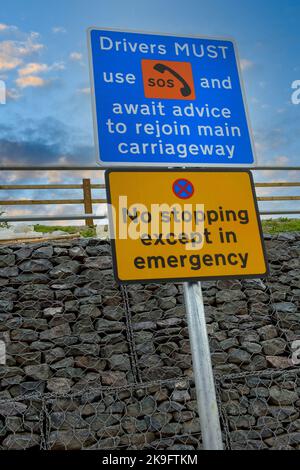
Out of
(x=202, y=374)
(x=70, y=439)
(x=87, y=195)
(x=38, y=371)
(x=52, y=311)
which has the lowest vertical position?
(x=202, y=374)

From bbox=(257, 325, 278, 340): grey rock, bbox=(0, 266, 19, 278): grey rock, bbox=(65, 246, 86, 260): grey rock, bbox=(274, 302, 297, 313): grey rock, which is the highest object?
bbox=(65, 246, 86, 260): grey rock

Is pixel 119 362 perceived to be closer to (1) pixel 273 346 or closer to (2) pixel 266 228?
(1) pixel 273 346

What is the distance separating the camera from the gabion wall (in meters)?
4.15

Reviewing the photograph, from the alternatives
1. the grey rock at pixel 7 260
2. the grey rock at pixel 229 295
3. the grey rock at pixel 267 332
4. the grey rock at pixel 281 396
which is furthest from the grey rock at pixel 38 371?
the grey rock at pixel 267 332

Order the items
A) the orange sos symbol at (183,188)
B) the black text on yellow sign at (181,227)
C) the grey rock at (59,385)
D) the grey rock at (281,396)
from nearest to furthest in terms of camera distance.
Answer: the black text on yellow sign at (181,227) → the orange sos symbol at (183,188) → the grey rock at (59,385) → the grey rock at (281,396)

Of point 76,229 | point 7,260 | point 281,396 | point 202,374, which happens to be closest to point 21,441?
point 7,260

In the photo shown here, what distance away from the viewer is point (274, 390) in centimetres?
473

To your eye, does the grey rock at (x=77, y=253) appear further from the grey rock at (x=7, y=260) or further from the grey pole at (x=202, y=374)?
the grey pole at (x=202, y=374)

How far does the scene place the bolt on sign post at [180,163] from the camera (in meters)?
1.78

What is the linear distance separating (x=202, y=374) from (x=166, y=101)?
1.08 metres

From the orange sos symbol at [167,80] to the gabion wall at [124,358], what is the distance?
9.49ft

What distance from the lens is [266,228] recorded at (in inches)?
331

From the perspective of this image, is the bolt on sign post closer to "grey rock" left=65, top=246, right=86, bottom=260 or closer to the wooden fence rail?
"grey rock" left=65, top=246, right=86, bottom=260

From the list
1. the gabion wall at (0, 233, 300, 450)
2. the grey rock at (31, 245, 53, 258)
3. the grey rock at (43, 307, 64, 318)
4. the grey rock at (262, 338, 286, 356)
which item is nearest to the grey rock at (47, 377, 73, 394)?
the gabion wall at (0, 233, 300, 450)
